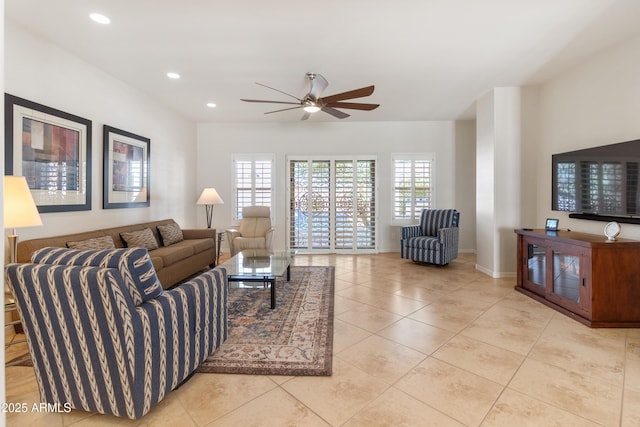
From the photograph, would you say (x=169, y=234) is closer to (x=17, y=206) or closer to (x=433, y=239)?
(x=17, y=206)

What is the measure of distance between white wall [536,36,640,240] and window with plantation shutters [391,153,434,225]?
2.12m

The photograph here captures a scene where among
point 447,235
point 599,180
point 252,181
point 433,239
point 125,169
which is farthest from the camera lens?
point 252,181

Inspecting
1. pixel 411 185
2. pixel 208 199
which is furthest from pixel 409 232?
pixel 208 199

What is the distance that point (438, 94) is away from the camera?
14.5ft

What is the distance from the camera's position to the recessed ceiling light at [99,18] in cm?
249

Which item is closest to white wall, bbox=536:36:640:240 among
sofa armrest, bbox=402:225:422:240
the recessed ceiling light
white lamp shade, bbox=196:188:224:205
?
sofa armrest, bbox=402:225:422:240

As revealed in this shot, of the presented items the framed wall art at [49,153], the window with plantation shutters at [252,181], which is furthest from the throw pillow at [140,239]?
the window with plantation shutters at [252,181]

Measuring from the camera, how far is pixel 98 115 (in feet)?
11.7

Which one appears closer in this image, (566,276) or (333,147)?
(566,276)

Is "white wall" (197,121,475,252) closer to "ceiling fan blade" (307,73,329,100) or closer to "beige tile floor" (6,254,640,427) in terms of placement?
"ceiling fan blade" (307,73,329,100)

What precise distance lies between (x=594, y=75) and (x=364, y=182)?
3.68 m

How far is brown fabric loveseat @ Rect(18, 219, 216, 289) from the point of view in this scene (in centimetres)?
269

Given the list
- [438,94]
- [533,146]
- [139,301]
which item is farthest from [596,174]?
[139,301]

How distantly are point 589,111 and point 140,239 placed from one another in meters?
5.68
